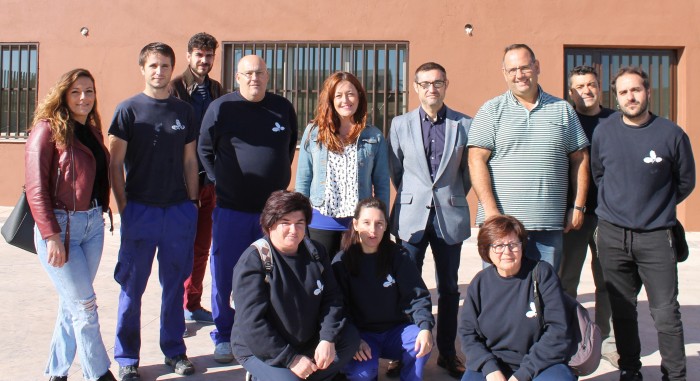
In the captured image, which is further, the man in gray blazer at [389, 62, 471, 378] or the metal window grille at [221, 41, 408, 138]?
the metal window grille at [221, 41, 408, 138]

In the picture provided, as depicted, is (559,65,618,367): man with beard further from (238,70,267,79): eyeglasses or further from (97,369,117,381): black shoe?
(97,369,117,381): black shoe

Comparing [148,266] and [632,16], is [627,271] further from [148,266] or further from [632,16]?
[632,16]

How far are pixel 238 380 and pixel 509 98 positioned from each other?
214 cm

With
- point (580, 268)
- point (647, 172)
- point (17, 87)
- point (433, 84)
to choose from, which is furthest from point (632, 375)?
point (17, 87)

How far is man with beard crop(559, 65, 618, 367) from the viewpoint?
3.96 m

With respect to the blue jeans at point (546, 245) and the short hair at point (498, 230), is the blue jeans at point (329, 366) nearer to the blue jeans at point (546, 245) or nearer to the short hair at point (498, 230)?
the short hair at point (498, 230)

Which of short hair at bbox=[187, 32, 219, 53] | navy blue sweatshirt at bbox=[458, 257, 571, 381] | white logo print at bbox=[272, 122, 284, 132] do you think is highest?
short hair at bbox=[187, 32, 219, 53]

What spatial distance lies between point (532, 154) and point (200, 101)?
7.97ft

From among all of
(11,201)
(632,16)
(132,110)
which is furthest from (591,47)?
(11,201)

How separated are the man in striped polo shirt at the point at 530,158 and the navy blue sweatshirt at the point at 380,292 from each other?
0.50 meters

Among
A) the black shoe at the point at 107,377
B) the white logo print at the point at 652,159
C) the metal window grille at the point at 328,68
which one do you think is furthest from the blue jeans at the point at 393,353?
the metal window grille at the point at 328,68

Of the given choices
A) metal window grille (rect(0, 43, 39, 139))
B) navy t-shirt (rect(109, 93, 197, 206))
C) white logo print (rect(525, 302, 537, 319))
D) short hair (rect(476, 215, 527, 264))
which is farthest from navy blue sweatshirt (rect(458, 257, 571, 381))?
metal window grille (rect(0, 43, 39, 139))

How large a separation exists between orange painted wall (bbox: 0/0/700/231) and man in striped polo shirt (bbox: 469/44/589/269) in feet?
16.1

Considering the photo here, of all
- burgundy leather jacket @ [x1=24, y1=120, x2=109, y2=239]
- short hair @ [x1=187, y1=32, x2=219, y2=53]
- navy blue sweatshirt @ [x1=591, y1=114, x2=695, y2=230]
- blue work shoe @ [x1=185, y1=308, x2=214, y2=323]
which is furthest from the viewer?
blue work shoe @ [x1=185, y1=308, x2=214, y2=323]
